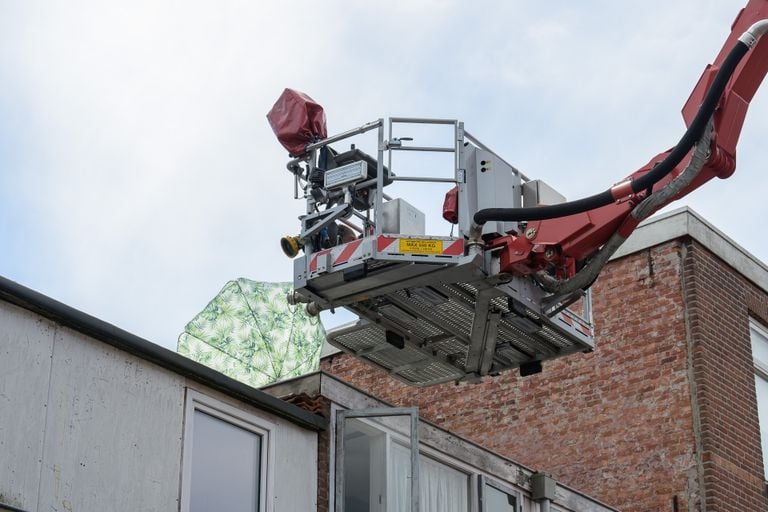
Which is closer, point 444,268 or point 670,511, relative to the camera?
point 444,268

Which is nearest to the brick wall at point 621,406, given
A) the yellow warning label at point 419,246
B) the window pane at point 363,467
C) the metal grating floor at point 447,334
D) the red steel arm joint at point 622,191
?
the metal grating floor at point 447,334

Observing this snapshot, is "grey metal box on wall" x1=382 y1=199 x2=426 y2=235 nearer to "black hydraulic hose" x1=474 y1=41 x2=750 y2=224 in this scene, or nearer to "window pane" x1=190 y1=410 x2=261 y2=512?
"black hydraulic hose" x1=474 y1=41 x2=750 y2=224

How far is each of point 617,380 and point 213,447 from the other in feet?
30.8

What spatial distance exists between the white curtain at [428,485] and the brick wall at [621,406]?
202 inches

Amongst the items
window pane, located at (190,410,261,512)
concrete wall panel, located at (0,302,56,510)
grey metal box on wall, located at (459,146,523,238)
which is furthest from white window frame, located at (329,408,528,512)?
concrete wall panel, located at (0,302,56,510)

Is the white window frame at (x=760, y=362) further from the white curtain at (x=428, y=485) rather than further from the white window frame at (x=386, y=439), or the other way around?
the white window frame at (x=386, y=439)

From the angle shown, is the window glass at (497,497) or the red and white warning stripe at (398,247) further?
the window glass at (497,497)

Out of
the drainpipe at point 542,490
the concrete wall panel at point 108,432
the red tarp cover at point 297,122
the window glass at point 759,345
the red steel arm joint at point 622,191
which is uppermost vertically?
the window glass at point 759,345

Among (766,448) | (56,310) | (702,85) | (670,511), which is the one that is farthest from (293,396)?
(766,448)

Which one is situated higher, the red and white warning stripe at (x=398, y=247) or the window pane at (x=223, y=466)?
the red and white warning stripe at (x=398, y=247)

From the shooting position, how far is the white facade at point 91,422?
1105 centimetres

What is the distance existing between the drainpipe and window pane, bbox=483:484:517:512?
0.33m

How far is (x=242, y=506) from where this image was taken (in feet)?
42.9

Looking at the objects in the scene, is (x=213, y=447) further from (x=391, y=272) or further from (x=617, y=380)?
(x=617, y=380)
